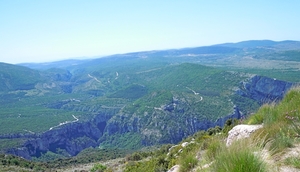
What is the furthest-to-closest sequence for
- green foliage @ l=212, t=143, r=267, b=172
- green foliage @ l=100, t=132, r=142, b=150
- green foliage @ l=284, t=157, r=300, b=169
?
green foliage @ l=100, t=132, r=142, b=150, green foliage @ l=284, t=157, r=300, b=169, green foliage @ l=212, t=143, r=267, b=172

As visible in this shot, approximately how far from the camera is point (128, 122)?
119 m

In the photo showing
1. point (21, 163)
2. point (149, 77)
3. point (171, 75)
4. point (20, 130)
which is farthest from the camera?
point (149, 77)

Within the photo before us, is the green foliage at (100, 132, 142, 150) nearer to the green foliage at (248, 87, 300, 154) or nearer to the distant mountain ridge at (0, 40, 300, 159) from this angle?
the distant mountain ridge at (0, 40, 300, 159)

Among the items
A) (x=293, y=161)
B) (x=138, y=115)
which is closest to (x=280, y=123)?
Result: (x=293, y=161)

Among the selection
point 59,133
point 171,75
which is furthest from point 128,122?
point 171,75

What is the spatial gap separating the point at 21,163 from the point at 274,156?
44337mm

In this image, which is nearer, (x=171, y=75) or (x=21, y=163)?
(x=21, y=163)

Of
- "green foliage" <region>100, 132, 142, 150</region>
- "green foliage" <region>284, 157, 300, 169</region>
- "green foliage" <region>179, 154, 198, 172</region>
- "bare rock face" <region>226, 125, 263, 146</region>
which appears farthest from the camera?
"green foliage" <region>100, 132, 142, 150</region>

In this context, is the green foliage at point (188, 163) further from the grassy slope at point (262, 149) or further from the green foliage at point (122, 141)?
the green foliage at point (122, 141)

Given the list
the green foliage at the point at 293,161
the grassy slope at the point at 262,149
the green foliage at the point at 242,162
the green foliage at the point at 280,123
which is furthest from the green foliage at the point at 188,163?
the green foliage at the point at 242,162

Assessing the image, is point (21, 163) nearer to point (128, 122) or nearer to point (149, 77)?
point (128, 122)

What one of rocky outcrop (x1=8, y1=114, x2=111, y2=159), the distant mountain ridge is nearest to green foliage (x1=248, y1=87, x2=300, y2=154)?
the distant mountain ridge

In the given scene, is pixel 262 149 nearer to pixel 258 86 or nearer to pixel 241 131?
pixel 241 131

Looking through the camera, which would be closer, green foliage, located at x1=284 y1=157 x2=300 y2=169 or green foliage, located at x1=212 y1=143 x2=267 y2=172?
green foliage, located at x1=212 y1=143 x2=267 y2=172
